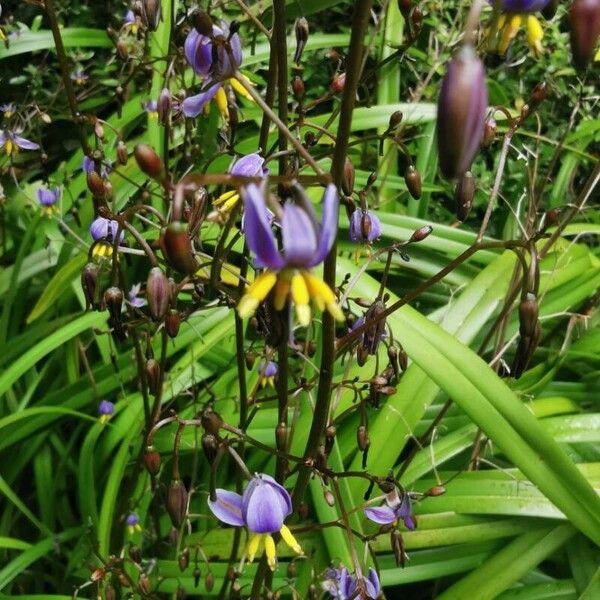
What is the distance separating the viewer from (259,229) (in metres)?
0.48

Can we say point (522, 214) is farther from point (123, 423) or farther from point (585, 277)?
point (123, 423)

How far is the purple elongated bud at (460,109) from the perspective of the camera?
459 mm

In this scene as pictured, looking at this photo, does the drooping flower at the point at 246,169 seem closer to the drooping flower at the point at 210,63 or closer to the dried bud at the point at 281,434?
the drooping flower at the point at 210,63

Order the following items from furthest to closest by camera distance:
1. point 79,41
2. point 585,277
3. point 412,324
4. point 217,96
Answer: point 79,41 → point 585,277 → point 412,324 → point 217,96

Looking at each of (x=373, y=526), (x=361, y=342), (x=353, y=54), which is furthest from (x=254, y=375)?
(x=353, y=54)

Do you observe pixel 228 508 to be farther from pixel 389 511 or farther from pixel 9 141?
pixel 9 141

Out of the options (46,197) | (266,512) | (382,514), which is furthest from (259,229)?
(46,197)

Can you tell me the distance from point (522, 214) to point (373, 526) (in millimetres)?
1315

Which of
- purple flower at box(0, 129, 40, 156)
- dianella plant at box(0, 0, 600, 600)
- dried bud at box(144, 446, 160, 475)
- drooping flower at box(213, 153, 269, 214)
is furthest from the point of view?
purple flower at box(0, 129, 40, 156)

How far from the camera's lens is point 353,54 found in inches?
21.9

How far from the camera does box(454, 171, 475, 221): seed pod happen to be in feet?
2.56

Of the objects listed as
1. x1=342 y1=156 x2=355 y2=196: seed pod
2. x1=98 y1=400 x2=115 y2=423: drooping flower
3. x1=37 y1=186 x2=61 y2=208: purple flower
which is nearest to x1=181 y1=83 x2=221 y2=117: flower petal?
x1=342 y1=156 x2=355 y2=196: seed pod

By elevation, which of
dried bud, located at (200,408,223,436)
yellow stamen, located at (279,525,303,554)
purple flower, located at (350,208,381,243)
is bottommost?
yellow stamen, located at (279,525,303,554)

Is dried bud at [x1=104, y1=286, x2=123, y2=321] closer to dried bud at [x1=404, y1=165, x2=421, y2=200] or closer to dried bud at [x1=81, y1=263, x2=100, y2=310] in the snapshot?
dried bud at [x1=81, y1=263, x2=100, y2=310]
